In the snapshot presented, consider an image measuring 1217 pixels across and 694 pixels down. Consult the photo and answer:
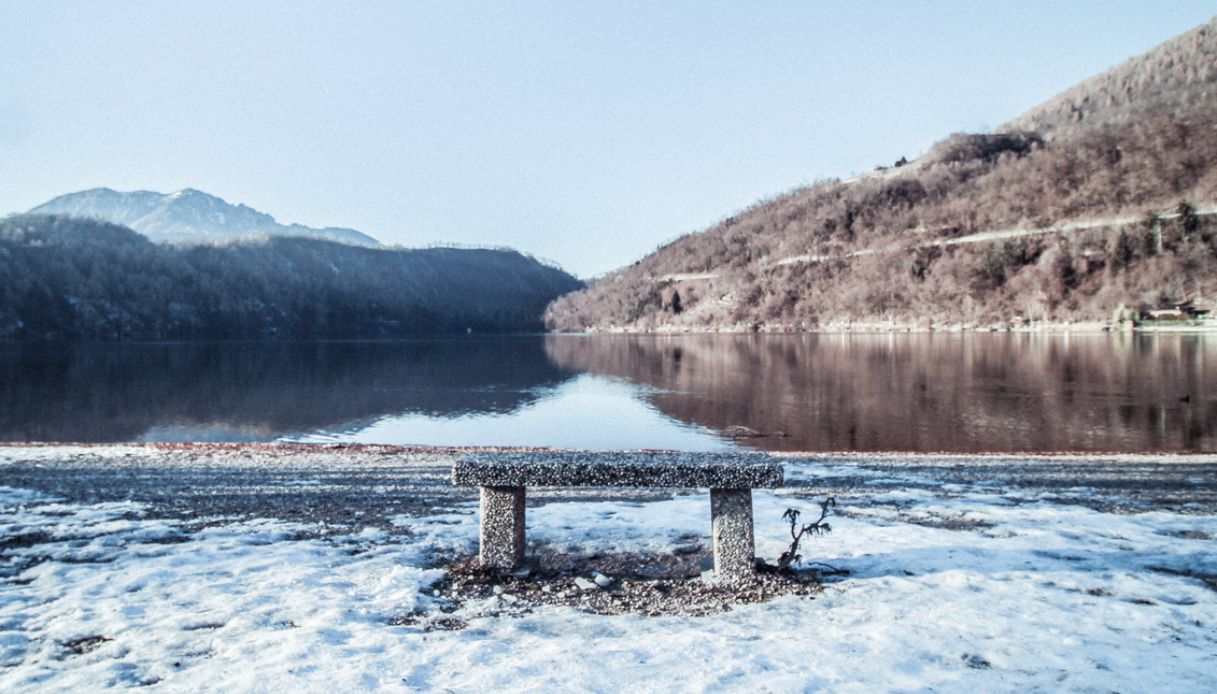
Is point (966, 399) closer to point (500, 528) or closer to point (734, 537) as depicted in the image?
point (734, 537)

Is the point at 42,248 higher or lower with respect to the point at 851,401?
higher

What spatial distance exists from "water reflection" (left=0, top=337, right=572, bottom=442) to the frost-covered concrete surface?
21.2m

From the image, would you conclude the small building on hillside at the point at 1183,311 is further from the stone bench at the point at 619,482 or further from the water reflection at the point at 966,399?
the stone bench at the point at 619,482

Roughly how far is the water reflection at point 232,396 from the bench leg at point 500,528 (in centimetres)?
2360

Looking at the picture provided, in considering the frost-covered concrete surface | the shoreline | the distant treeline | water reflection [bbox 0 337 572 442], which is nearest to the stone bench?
the frost-covered concrete surface

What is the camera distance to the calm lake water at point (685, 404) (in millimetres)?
23766

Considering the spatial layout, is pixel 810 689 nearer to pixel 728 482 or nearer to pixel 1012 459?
pixel 728 482

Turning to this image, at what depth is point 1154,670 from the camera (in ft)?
11.4

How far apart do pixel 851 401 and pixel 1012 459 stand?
1931cm

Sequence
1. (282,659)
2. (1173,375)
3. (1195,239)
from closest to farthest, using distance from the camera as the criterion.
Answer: (282,659) → (1173,375) → (1195,239)

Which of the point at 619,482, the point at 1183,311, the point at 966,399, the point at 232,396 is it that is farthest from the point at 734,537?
the point at 1183,311

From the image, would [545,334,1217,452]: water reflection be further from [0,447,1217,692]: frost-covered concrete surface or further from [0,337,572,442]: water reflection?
[0,447,1217,692]: frost-covered concrete surface

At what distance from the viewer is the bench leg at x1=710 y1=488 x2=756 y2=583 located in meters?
5.15

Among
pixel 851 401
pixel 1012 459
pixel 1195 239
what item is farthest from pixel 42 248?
pixel 1195 239
